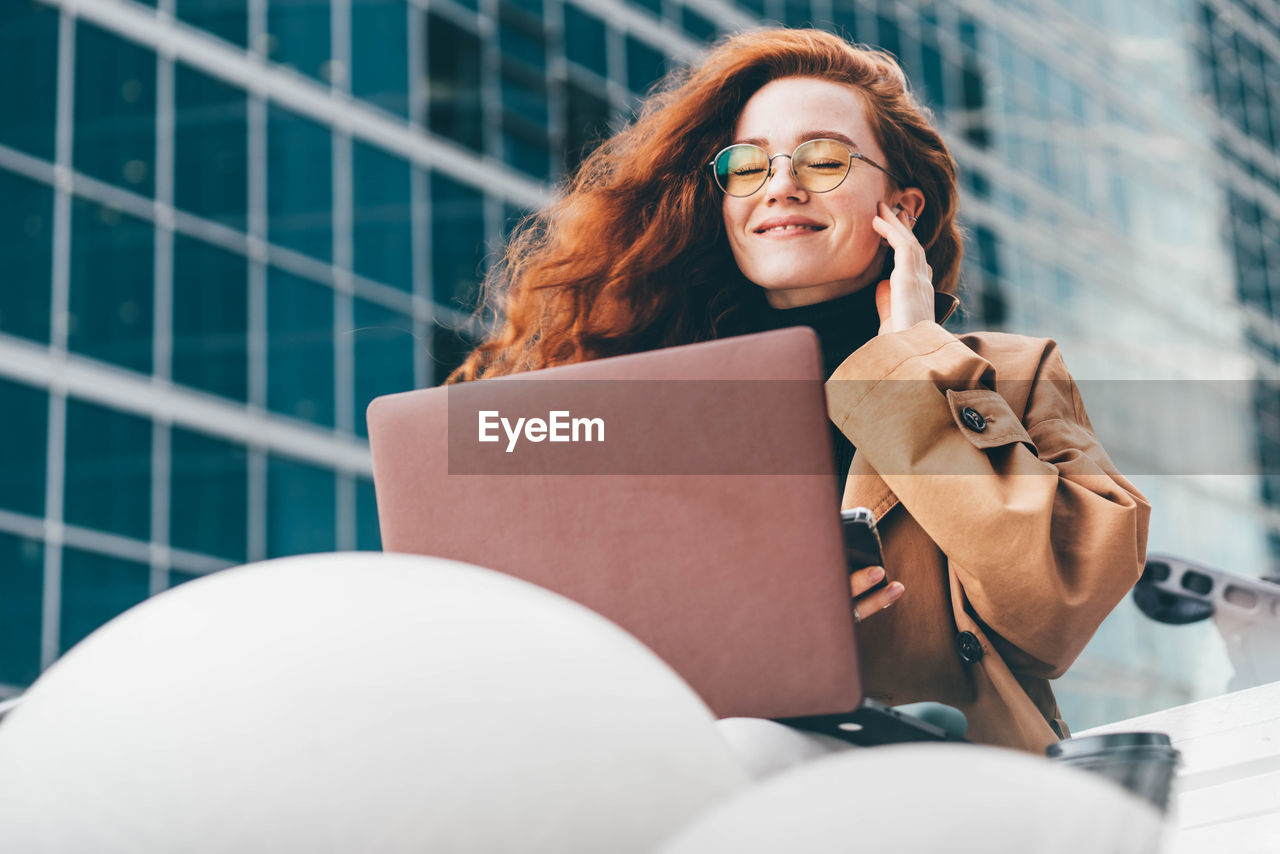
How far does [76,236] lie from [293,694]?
12862 mm

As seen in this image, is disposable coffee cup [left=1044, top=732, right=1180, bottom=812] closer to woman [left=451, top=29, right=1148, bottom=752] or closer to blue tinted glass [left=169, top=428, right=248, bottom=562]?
woman [left=451, top=29, right=1148, bottom=752]

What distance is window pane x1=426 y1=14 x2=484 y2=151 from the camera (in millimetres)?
16203

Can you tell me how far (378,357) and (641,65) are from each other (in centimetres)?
577

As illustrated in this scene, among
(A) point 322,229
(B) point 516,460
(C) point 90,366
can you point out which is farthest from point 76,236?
(B) point 516,460

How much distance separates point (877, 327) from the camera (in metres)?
2.67

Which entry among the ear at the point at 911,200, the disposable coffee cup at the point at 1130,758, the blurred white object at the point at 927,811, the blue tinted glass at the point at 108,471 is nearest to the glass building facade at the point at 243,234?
the blue tinted glass at the point at 108,471

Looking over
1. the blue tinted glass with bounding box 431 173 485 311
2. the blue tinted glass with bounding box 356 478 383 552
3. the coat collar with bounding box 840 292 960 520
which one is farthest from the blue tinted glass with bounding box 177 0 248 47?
the coat collar with bounding box 840 292 960 520

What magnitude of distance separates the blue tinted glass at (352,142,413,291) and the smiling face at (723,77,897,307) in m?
12.9

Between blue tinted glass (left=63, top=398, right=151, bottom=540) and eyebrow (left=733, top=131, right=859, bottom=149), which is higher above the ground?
blue tinted glass (left=63, top=398, right=151, bottom=540)

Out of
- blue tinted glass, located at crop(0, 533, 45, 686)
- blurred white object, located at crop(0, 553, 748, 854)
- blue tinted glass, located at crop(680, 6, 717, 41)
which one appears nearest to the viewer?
blurred white object, located at crop(0, 553, 748, 854)

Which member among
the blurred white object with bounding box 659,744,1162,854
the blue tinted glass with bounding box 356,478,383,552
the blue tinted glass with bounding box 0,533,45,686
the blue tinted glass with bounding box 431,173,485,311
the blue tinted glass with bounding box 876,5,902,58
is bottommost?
the blurred white object with bounding box 659,744,1162,854

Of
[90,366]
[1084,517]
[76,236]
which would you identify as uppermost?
[76,236]

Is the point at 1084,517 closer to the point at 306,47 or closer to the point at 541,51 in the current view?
the point at 306,47

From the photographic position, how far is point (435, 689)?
3.74 feet
